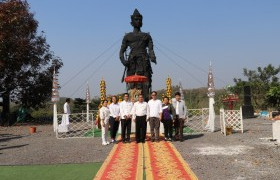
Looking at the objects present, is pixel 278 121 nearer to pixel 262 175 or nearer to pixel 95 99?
pixel 262 175

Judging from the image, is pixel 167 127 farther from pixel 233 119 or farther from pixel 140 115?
pixel 233 119

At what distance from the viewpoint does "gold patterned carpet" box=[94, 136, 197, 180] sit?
6461 millimetres

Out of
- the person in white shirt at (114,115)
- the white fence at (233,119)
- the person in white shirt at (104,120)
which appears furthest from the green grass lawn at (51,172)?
the white fence at (233,119)

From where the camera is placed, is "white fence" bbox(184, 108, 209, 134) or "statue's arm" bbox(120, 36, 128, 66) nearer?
"white fence" bbox(184, 108, 209, 134)

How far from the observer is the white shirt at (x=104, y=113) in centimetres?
1111

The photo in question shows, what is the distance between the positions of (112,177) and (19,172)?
6.96 ft

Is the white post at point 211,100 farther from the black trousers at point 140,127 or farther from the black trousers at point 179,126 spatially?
the black trousers at point 140,127

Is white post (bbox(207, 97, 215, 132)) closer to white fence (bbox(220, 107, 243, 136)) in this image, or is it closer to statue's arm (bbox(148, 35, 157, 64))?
white fence (bbox(220, 107, 243, 136))

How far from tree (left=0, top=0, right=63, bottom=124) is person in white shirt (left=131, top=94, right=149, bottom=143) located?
42.3ft

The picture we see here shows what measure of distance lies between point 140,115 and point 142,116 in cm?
7

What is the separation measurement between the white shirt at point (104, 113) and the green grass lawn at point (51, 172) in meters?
3.39

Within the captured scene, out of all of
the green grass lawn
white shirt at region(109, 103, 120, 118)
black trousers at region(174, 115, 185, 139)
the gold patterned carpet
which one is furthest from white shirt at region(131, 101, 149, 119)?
the green grass lawn

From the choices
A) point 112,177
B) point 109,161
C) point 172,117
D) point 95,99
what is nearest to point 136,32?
point 172,117

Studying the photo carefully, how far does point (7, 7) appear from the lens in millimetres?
22109
